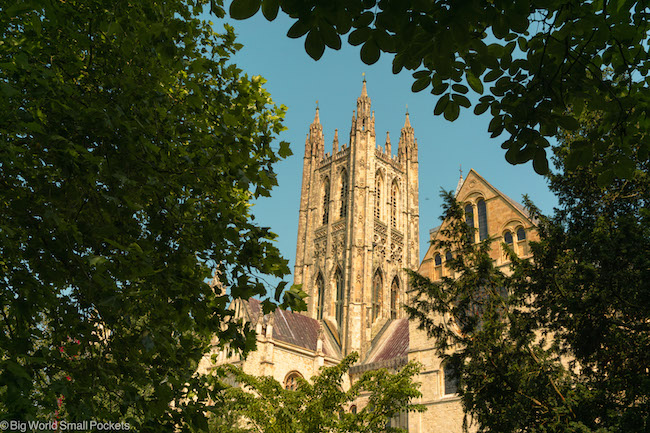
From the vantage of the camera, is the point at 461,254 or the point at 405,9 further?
the point at 461,254

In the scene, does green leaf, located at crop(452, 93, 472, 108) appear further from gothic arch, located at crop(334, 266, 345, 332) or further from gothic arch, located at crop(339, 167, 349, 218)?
gothic arch, located at crop(339, 167, 349, 218)

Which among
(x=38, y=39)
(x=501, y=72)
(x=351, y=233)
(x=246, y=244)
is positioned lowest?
(x=246, y=244)

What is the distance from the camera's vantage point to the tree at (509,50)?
9.25 ft

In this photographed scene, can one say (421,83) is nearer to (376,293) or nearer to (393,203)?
(376,293)

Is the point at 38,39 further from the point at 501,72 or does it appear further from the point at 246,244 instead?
the point at 501,72

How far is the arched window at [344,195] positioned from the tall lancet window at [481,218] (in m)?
24.8

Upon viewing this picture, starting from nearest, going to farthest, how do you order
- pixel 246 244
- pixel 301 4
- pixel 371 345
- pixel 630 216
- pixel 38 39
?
pixel 301 4
pixel 246 244
pixel 38 39
pixel 630 216
pixel 371 345

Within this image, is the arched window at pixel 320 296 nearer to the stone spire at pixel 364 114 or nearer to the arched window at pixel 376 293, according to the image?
the arched window at pixel 376 293

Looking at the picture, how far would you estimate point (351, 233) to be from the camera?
149 feet

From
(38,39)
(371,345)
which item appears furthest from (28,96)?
(371,345)

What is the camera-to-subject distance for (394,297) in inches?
1826

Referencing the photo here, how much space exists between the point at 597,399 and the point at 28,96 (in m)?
9.96

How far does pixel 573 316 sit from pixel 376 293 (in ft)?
116

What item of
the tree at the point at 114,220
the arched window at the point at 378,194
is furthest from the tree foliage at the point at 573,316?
the arched window at the point at 378,194
